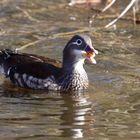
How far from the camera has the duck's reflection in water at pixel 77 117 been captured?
372 inches

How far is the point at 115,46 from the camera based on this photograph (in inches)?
557

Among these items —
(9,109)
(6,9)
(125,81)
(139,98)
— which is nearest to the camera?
(9,109)

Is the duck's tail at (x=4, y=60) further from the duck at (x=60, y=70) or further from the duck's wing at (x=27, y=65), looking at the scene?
the duck at (x=60, y=70)

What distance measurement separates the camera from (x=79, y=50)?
12.0 metres

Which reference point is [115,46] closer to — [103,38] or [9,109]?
[103,38]

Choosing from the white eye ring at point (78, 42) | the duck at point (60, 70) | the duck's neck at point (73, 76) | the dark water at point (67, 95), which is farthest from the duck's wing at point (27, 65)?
the white eye ring at point (78, 42)

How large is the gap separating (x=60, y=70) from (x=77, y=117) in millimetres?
2077

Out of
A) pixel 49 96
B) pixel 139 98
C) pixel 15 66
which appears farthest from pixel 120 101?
pixel 15 66

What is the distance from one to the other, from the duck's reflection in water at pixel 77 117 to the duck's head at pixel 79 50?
61 cm

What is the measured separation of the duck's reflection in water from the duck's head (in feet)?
2.00

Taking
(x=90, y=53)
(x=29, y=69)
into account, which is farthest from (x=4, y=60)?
(x=90, y=53)

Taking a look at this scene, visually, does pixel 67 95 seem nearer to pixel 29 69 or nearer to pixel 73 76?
pixel 73 76

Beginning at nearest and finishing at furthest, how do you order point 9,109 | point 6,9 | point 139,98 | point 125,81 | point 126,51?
point 9,109 → point 139,98 → point 125,81 → point 126,51 → point 6,9

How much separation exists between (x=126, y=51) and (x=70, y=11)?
309 centimetres
